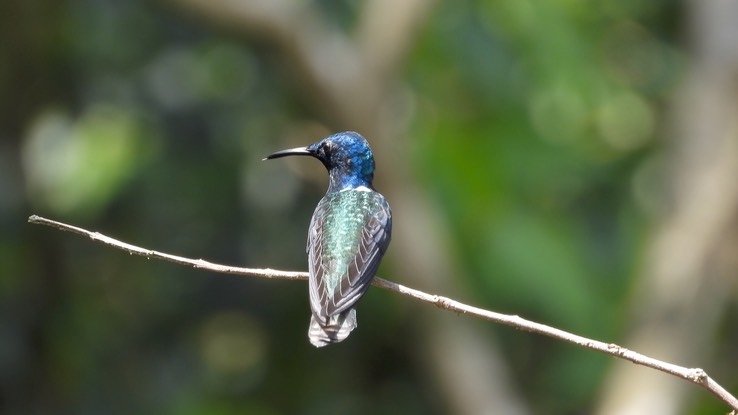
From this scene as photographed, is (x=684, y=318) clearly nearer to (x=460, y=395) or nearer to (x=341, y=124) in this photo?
(x=460, y=395)

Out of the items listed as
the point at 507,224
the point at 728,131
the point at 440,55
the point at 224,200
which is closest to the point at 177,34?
the point at 224,200

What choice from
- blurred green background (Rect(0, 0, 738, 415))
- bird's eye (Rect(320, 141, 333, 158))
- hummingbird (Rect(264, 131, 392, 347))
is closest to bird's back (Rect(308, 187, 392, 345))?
hummingbird (Rect(264, 131, 392, 347))

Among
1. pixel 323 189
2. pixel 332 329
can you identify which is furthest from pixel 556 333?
pixel 323 189

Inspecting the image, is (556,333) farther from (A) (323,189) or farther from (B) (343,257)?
(A) (323,189)

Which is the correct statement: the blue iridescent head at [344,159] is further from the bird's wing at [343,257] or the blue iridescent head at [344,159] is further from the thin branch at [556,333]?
the thin branch at [556,333]

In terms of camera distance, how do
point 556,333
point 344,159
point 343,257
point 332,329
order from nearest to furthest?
point 556,333, point 332,329, point 343,257, point 344,159

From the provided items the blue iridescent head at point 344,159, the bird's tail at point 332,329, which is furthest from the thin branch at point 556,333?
the blue iridescent head at point 344,159
